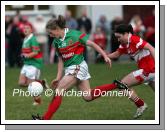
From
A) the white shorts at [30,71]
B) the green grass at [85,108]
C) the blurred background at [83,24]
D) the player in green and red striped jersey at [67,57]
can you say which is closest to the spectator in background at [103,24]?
the blurred background at [83,24]

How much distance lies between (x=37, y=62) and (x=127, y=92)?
12.5 feet

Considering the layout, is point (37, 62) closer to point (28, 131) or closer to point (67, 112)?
point (67, 112)

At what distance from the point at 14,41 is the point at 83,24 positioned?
9.22ft

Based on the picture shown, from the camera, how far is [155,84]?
1252cm

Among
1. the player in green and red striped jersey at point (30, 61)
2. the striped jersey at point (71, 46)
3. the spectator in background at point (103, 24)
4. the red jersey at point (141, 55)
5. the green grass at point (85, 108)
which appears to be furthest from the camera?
the spectator in background at point (103, 24)

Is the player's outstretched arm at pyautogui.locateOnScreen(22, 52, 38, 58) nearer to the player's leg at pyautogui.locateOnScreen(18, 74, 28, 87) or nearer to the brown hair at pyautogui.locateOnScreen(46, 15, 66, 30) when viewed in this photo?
the player's leg at pyautogui.locateOnScreen(18, 74, 28, 87)

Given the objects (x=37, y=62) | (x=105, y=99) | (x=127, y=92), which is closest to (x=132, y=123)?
(x=127, y=92)

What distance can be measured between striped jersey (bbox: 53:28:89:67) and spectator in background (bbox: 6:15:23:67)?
14.9 m

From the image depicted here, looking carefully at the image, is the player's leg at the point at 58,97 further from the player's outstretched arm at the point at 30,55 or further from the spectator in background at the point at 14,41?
the spectator in background at the point at 14,41

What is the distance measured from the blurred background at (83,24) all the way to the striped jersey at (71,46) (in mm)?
12902

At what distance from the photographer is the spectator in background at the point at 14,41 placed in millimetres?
26859

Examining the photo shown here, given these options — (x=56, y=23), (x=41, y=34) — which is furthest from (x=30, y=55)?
(x=41, y=34)

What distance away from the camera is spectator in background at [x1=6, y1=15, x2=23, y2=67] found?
26.9 m

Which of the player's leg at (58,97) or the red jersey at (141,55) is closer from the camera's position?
the player's leg at (58,97)
